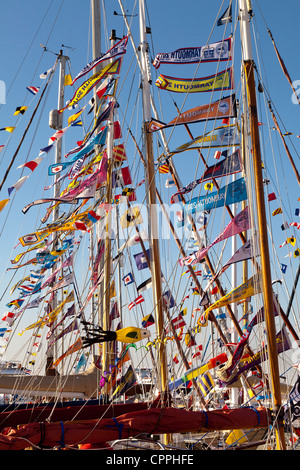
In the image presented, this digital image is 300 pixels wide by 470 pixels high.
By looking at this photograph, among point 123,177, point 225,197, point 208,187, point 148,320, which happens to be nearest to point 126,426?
point 225,197

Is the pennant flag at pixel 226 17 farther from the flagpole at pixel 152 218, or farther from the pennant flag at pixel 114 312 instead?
the pennant flag at pixel 114 312

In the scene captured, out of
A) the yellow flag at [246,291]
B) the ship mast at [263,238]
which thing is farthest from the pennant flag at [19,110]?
the yellow flag at [246,291]

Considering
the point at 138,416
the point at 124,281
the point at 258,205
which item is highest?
the point at 124,281

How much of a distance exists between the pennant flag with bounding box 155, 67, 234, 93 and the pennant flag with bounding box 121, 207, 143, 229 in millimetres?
4077

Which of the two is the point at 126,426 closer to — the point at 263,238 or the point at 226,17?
the point at 263,238

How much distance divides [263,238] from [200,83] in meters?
5.30

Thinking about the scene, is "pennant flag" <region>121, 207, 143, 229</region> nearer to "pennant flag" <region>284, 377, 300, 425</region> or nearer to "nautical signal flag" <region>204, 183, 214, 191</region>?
"nautical signal flag" <region>204, 183, 214, 191</region>

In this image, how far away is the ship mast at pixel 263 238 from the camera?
905 centimetres

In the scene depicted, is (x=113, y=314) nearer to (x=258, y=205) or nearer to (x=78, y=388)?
(x=78, y=388)

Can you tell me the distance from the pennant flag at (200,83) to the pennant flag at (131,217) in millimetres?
4077

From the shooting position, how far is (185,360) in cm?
1617

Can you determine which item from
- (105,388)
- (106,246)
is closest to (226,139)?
(106,246)

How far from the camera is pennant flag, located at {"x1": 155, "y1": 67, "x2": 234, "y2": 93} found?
1308 centimetres
